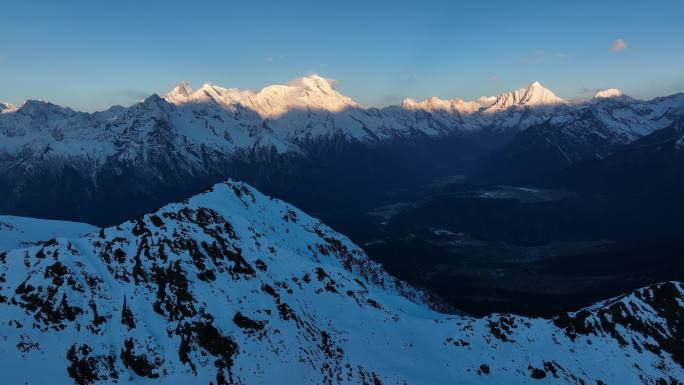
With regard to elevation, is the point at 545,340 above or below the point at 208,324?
below

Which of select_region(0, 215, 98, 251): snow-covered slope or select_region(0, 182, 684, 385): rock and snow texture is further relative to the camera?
select_region(0, 215, 98, 251): snow-covered slope

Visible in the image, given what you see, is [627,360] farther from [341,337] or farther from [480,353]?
[341,337]

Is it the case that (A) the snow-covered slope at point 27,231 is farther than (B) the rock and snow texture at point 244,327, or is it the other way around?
(A) the snow-covered slope at point 27,231

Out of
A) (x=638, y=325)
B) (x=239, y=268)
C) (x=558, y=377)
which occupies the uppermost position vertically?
(x=239, y=268)

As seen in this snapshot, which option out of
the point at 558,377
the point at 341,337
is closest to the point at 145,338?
the point at 341,337
